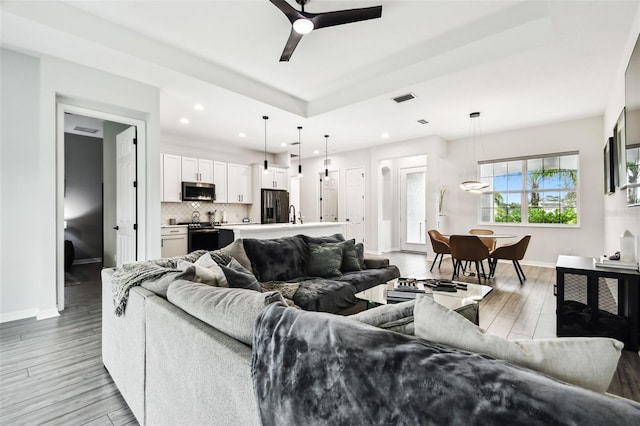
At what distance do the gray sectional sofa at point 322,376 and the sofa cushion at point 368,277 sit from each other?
6.21 ft

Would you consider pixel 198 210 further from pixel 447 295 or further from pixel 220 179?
pixel 447 295

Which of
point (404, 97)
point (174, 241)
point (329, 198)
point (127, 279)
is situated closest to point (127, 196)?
point (174, 241)

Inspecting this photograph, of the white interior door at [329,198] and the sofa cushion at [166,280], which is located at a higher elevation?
the white interior door at [329,198]

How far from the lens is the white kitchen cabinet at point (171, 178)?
19.8 ft

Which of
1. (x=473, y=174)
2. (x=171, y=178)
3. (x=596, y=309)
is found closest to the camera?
(x=596, y=309)

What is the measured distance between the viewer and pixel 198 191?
6504 millimetres

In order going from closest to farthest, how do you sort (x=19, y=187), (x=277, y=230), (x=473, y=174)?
(x=19, y=187) < (x=277, y=230) < (x=473, y=174)

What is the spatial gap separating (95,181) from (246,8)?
6195mm

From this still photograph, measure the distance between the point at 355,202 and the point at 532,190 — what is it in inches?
158

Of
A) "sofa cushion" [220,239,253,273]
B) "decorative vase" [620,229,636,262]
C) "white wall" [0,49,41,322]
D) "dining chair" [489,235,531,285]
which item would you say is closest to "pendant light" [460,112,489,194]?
"dining chair" [489,235,531,285]

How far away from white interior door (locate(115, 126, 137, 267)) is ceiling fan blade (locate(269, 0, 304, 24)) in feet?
8.99

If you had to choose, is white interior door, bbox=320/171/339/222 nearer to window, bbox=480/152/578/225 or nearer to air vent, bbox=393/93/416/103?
window, bbox=480/152/578/225

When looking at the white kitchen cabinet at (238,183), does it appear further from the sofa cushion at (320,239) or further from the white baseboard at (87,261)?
the sofa cushion at (320,239)

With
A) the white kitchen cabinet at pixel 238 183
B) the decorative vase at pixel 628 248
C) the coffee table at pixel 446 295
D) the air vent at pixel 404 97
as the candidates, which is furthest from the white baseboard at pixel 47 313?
the decorative vase at pixel 628 248
